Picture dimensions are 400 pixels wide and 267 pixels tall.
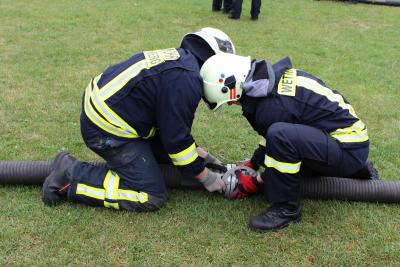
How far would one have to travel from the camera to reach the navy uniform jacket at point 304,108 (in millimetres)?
3387

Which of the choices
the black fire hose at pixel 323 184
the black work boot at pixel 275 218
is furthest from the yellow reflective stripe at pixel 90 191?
the black work boot at pixel 275 218

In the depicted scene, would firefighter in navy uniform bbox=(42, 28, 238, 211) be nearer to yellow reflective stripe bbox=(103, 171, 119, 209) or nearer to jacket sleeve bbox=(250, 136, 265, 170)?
yellow reflective stripe bbox=(103, 171, 119, 209)

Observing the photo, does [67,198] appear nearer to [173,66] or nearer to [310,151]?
[173,66]

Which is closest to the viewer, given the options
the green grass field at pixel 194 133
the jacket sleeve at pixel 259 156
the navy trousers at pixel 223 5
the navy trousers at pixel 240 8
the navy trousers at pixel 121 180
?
the green grass field at pixel 194 133

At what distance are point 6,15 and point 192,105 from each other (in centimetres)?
876

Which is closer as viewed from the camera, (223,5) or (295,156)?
(295,156)

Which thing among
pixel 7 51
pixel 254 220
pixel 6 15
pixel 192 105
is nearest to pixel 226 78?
pixel 192 105

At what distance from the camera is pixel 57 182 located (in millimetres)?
3766

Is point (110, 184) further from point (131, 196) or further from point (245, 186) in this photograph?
point (245, 186)

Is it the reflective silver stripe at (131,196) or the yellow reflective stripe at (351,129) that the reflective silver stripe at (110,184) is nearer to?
the reflective silver stripe at (131,196)

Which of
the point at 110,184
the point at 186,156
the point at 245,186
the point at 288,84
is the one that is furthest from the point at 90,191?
the point at 288,84

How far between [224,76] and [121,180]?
129 cm

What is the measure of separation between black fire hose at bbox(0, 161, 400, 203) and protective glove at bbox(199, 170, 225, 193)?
0.21 m

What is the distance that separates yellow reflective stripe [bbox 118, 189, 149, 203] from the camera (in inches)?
146
